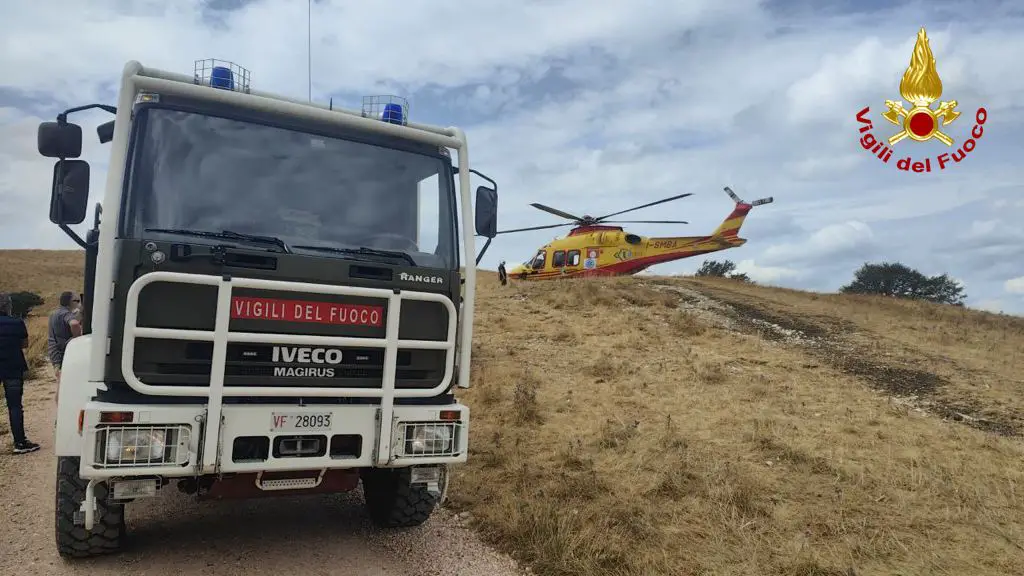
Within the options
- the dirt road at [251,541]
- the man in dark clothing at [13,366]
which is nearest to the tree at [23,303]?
the man in dark clothing at [13,366]

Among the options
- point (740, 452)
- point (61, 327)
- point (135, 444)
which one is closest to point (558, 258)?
point (740, 452)

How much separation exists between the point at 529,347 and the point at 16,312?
65.2ft

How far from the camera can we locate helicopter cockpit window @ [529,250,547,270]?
25797 mm

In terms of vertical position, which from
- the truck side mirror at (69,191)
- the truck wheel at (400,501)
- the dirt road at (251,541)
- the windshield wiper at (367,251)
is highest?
the truck side mirror at (69,191)

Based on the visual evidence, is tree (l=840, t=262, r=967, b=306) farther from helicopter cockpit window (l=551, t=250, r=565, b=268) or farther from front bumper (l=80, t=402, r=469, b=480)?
front bumper (l=80, t=402, r=469, b=480)

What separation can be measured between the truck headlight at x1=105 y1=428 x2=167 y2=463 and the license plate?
0.62 meters

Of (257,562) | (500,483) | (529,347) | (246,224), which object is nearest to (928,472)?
(500,483)

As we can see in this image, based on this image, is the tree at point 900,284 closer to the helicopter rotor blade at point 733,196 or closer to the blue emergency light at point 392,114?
the helicopter rotor blade at point 733,196

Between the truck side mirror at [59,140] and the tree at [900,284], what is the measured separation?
34.9 meters

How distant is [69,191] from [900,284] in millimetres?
38576

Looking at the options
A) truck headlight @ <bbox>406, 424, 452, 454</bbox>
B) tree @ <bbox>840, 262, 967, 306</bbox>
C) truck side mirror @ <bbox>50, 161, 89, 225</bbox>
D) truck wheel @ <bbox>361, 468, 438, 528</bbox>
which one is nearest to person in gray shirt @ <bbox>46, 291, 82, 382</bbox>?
truck side mirror @ <bbox>50, 161, 89, 225</bbox>

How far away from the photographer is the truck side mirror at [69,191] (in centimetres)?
429

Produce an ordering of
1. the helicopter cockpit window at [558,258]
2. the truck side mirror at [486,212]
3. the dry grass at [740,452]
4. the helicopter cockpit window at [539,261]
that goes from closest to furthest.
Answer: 1. the dry grass at [740,452]
2. the truck side mirror at [486,212]
3. the helicopter cockpit window at [558,258]
4. the helicopter cockpit window at [539,261]

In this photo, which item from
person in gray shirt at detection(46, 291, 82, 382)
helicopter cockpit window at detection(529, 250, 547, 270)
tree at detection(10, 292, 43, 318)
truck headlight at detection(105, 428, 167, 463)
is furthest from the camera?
helicopter cockpit window at detection(529, 250, 547, 270)
